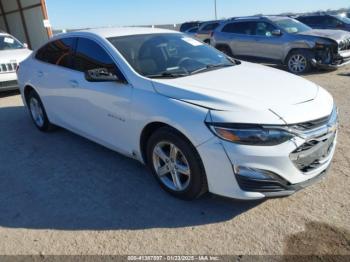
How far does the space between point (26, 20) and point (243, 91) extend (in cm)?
1813

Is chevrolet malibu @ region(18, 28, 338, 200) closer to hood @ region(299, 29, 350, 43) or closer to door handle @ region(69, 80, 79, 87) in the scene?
door handle @ region(69, 80, 79, 87)

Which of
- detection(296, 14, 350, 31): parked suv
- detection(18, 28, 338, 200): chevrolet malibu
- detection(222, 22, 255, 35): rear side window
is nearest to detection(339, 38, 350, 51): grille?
detection(222, 22, 255, 35): rear side window

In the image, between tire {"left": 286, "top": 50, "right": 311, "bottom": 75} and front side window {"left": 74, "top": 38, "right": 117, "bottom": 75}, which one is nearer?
front side window {"left": 74, "top": 38, "right": 117, "bottom": 75}

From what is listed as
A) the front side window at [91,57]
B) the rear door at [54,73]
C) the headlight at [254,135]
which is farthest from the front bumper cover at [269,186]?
the rear door at [54,73]

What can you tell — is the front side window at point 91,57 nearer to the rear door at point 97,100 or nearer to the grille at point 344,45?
the rear door at point 97,100

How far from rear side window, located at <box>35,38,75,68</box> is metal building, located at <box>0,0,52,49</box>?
1076 centimetres

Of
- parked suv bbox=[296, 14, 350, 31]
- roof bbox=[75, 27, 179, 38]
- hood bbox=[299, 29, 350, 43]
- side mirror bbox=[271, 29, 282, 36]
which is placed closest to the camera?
roof bbox=[75, 27, 179, 38]

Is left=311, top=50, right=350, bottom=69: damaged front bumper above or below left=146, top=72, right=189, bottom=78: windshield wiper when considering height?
below

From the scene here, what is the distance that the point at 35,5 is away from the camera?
17.2m

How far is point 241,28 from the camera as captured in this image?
1176cm

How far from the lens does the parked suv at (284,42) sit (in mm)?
9875

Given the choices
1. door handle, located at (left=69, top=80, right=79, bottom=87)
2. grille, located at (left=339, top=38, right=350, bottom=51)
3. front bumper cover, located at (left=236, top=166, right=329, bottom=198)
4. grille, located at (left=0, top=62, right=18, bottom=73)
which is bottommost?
grille, located at (left=339, top=38, right=350, bottom=51)

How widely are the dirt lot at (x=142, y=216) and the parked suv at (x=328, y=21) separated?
12.3 m

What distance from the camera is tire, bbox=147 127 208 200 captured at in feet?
10.5
